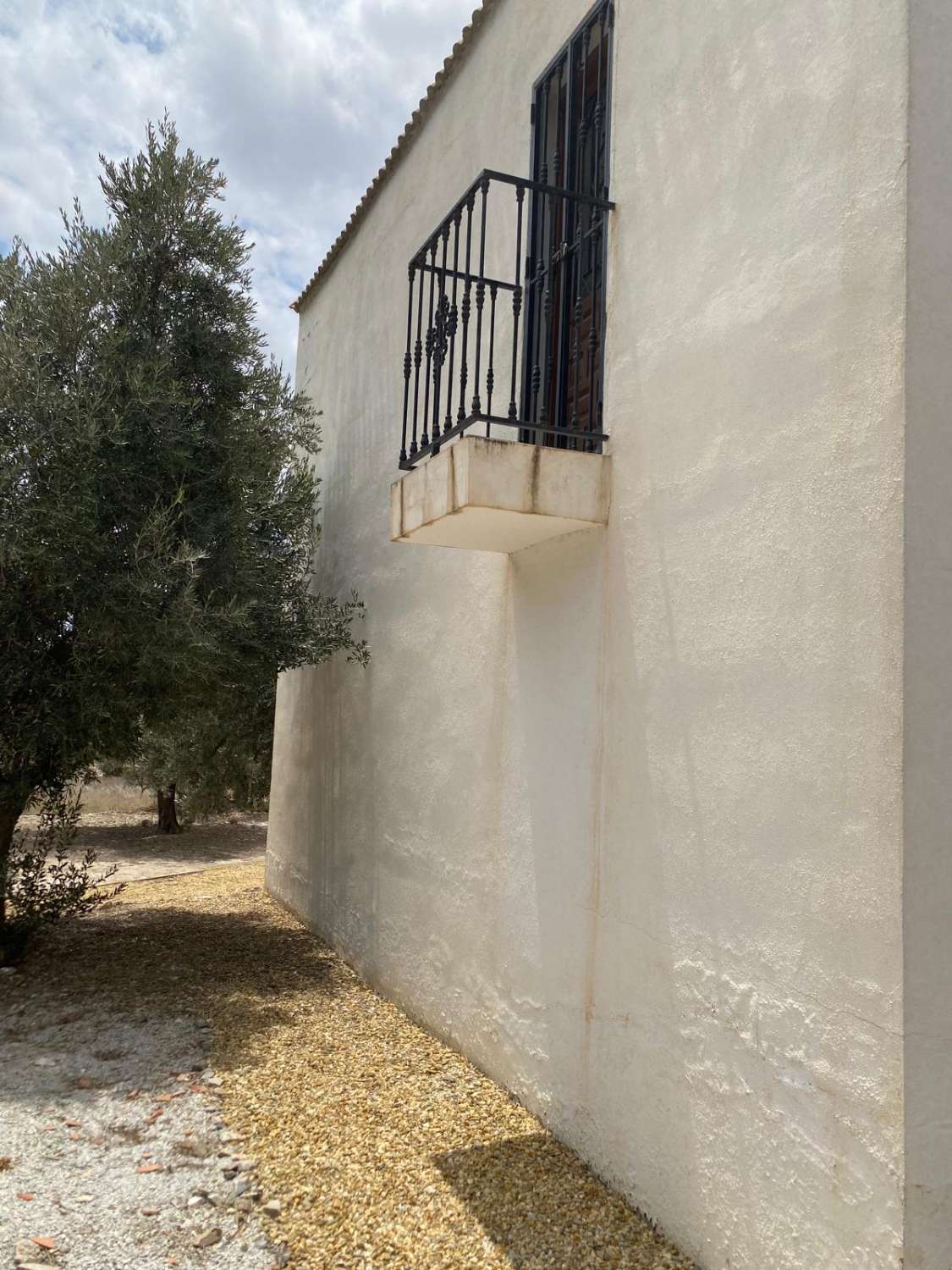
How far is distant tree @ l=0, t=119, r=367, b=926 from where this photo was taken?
219 inches

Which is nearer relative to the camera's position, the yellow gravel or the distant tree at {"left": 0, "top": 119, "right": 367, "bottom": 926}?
the yellow gravel

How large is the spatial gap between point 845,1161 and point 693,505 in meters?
1.94

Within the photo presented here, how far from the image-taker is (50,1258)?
2.92 m

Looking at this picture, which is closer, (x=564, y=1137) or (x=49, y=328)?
(x=564, y=1137)

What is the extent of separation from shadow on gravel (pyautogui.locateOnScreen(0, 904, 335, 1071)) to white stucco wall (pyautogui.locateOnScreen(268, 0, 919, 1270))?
144 cm

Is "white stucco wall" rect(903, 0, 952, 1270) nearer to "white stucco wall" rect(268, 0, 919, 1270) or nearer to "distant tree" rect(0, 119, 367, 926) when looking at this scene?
"white stucco wall" rect(268, 0, 919, 1270)

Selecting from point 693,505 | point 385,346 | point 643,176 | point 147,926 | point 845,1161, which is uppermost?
point 385,346

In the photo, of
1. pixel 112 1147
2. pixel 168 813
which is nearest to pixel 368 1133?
pixel 112 1147

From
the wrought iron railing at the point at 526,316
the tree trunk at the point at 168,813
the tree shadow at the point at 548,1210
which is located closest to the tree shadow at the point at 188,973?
the tree shadow at the point at 548,1210

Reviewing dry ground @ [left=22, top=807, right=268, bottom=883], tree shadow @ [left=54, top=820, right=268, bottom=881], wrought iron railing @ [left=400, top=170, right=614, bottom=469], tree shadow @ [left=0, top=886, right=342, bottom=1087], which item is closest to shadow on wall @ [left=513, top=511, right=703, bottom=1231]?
wrought iron railing @ [left=400, top=170, right=614, bottom=469]

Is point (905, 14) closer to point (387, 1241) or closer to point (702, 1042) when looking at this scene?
point (702, 1042)

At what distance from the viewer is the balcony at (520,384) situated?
3.56 m

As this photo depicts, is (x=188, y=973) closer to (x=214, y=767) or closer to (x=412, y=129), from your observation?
(x=412, y=129)

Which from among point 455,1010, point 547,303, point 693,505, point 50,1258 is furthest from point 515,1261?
point 547,303
